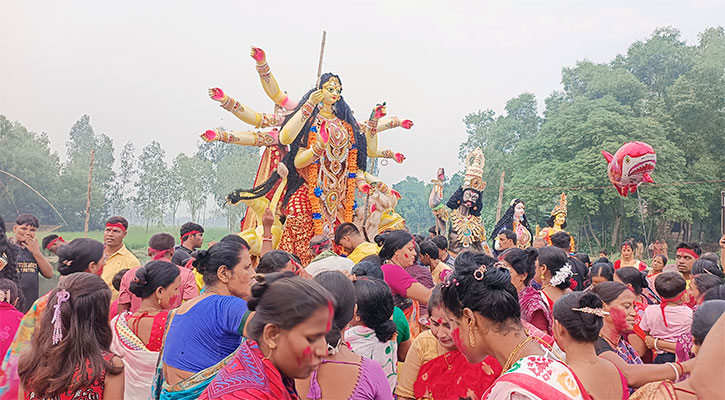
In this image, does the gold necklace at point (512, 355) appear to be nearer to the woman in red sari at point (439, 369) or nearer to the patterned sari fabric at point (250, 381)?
the woman in red sari at point (439, 369)

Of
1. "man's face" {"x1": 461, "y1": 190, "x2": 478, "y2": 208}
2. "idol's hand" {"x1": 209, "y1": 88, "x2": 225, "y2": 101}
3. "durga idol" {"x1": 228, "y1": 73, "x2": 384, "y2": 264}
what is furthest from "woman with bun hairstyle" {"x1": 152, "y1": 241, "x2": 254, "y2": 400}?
"man's face" {"x1": 461, "y1": 190, "x2": 478, "y2": 208}

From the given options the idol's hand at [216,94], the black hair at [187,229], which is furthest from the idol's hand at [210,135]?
the black hair at [187,229]

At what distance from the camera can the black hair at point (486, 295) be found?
2.02 meters

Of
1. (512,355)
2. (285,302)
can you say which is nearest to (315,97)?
(512,355)

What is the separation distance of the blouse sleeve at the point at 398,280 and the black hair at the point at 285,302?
2.16m

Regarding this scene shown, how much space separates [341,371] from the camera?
7.32 ft

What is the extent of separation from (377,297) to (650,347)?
2.57 meters

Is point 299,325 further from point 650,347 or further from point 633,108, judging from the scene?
point 633,108

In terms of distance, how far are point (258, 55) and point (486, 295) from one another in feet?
23.1

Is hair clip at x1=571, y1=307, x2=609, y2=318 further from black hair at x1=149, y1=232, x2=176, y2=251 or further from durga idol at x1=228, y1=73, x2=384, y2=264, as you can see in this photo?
durga idol at x1=228, y1=73, x2=384, y2=264

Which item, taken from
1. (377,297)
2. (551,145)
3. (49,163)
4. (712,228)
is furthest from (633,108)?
(377,297)

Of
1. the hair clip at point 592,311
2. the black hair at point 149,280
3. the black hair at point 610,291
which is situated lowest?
the black hair at point 149,280

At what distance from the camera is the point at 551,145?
92.3ft

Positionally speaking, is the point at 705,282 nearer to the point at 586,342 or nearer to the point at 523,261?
the point at 523,261
